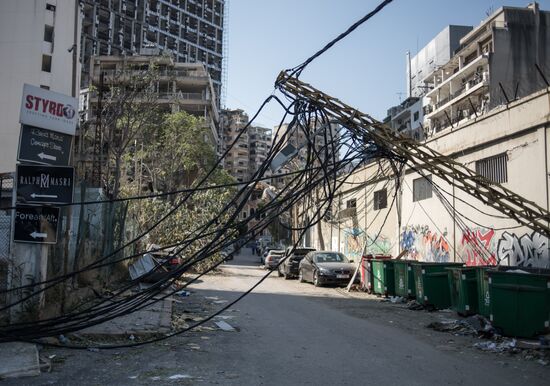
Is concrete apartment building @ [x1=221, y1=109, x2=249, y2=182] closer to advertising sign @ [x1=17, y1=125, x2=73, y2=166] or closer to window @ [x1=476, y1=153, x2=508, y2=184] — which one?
window @ [x1=476, y1=153, x2=508, y2=184]

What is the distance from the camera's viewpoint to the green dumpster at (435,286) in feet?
44.1

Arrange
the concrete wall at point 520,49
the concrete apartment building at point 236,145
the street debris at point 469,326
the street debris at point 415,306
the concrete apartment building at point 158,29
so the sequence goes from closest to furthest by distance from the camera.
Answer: the street debris at point 469,326, the street debris at point 415,306, the concrete wall at point 520,49, the concrete apartment building at point 158,29, the concrete apartment building at point 236,145

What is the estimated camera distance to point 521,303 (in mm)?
9258

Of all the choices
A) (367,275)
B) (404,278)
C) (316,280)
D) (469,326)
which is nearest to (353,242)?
(316,280)

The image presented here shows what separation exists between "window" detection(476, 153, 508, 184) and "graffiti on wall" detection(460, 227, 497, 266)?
1565 millimetres

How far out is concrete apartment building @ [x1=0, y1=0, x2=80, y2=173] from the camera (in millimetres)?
45719

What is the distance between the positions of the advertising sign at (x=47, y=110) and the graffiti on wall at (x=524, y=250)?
11190mm

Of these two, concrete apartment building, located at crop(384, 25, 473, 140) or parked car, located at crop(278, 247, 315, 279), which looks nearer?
parked car, located at crop(278, 247, 315, 279)

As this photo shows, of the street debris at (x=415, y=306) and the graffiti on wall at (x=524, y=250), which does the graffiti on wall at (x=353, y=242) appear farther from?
the graffiti on wall at (x=524, y=250)

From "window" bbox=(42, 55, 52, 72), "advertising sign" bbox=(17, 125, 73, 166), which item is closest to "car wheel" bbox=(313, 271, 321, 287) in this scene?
"advertising sign" bbox=(17, 125, 73, 166)

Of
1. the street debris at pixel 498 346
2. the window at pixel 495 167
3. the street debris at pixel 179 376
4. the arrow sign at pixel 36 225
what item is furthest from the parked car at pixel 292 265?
the street debris at pixel 179 376

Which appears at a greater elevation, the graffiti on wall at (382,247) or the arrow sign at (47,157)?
the arrow sign at (47,157)

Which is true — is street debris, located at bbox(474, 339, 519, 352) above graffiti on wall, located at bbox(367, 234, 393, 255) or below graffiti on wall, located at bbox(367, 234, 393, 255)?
below

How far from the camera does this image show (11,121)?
143 ft
